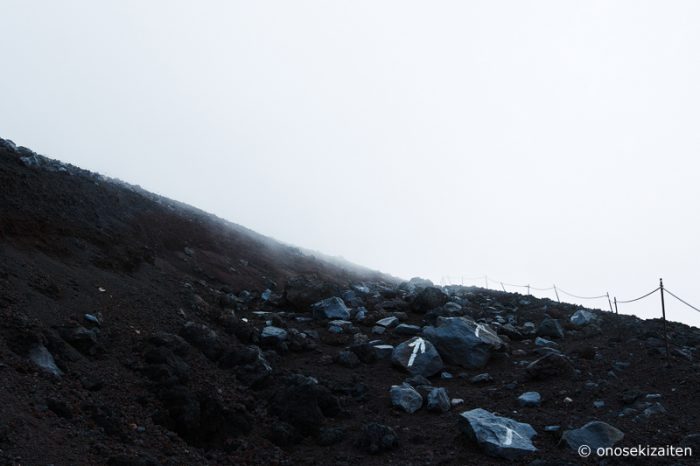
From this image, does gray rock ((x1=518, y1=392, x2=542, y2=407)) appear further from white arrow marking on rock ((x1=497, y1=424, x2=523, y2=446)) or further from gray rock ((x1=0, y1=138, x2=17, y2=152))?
gray rock ((x1=0, y1=138, x2=17, y2=152))

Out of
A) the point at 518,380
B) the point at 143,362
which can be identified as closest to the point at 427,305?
the point at 518,380

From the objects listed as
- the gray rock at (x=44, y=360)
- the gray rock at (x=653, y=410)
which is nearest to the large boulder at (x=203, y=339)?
the gray rock at (x=44, y=360)

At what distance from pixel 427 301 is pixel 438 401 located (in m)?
6.53

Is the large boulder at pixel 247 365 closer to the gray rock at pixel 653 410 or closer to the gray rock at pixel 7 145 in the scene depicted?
the gray rock at pixel 653 410

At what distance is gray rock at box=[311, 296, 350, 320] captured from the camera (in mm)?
14508

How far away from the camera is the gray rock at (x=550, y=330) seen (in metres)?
14.3

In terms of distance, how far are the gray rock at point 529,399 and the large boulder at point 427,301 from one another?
6362 mm

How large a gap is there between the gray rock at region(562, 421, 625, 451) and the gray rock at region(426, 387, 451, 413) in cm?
230

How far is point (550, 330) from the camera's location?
14367 mm

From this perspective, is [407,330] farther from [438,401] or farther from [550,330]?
[550,330]

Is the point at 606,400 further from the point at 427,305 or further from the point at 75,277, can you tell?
Answer: the point at 75,277

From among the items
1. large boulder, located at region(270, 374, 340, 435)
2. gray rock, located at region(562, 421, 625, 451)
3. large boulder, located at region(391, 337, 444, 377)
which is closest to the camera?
gray rock, located at region(562, 421, 625, 451)

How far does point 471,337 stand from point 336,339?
3.46 metres

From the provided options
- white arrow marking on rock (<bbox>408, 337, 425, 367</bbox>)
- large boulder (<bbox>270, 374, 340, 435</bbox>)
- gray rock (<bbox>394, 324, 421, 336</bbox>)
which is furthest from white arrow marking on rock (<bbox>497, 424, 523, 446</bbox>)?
gray rock (<bbox>394, 324, 421, 336</bbox>)
